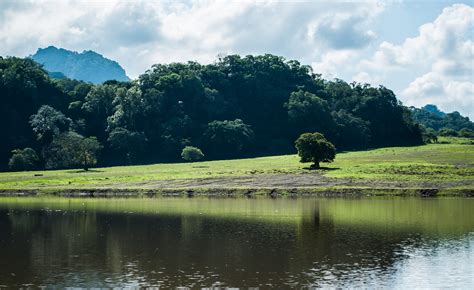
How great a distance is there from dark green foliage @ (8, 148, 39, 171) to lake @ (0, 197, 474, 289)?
72399 mm

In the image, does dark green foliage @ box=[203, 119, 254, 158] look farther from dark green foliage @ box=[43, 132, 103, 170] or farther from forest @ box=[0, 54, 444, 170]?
dark green foliage @ box=[43, 132, 103, 170]

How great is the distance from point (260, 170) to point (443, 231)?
5963 cm

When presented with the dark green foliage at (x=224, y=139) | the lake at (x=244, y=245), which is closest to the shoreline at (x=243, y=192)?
the lake at (x=244, y=245)

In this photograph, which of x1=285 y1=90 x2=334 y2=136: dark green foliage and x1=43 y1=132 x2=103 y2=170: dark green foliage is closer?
x1=43 y1=132 x2=103 y2=170: dark green foliage

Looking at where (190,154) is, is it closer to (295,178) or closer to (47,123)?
(47,123)

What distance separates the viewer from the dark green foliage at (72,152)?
139 meters

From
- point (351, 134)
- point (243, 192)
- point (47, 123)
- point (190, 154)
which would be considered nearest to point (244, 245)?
point (243, 192)

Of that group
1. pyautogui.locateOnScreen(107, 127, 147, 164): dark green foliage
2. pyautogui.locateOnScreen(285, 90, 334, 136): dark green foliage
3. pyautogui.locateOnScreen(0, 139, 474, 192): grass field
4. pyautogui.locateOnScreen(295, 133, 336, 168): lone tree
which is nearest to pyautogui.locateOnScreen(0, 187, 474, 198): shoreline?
pyautogui.locateOnScreen(0, 139, 474, 192): grass field

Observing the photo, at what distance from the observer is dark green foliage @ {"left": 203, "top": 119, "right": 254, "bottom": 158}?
174 m

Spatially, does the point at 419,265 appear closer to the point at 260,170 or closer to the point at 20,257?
the point at 20,257

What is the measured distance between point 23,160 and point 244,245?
Answer: 112m

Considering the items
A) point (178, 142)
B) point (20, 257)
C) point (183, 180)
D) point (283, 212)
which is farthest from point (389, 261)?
point (178, 142)

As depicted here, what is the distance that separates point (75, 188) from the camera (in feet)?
324

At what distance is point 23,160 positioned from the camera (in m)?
145
